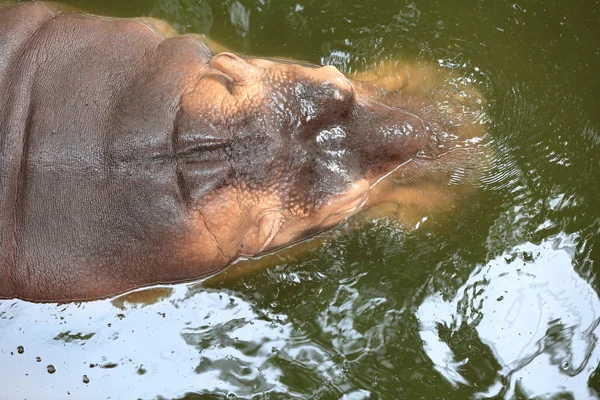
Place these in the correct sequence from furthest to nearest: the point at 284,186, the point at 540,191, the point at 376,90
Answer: the point at 540,191
the point at 376,90
the point at 284,186

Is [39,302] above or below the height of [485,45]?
below

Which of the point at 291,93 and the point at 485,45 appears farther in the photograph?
the point at 485,45

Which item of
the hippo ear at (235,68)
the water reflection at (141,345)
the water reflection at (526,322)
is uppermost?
the hippo ear at (235,68)

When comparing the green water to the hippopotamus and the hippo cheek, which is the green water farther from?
the hippopotamus

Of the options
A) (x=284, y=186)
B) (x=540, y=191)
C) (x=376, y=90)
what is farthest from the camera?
(x=540, y=191)

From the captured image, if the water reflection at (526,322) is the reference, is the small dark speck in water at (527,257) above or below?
above

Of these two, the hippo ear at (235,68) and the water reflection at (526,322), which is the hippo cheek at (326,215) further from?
the water reflection at (526,322)

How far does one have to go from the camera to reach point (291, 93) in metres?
3.67

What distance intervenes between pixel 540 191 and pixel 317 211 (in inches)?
70.3

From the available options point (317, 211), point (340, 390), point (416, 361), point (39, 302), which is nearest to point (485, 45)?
point (317, 211)

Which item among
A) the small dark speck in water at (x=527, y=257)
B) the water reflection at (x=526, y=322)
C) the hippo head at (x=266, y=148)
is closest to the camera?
the hippo head at (x=266, y=148)

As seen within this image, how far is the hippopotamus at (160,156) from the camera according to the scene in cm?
364

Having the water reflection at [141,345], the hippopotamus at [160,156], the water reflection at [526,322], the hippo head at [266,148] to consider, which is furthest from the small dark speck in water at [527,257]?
the water reflection at [141,345]

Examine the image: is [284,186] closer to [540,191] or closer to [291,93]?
[291,93]
